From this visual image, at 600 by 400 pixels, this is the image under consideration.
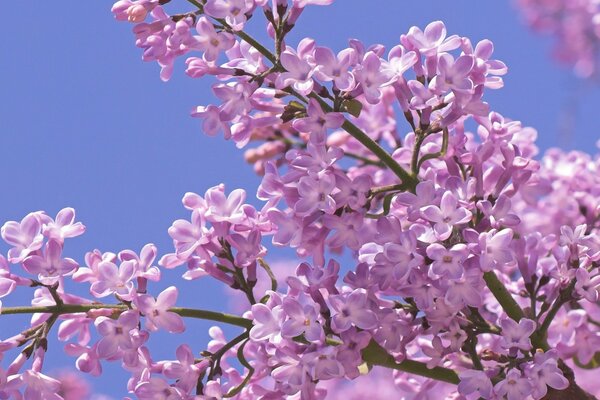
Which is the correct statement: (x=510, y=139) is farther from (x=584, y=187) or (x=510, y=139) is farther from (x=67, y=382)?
(x=67, y=382)

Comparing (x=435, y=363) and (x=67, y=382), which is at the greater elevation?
(x=67, y=382)

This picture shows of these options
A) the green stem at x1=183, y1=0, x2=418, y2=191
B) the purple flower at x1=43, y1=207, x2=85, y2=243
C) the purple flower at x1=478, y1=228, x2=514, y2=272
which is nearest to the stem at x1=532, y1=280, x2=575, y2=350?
the purple flower at x1=478, y1=228, x2=514, y2=272

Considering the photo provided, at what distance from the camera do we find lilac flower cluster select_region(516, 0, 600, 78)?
7.36 metres

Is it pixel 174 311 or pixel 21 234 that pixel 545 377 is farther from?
pixel 21 234

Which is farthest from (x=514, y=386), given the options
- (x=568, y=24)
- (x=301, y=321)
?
(x=568, y=24)

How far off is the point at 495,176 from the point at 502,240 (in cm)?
27

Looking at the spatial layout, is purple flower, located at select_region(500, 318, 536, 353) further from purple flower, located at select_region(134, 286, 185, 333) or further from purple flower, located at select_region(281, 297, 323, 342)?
purple flower, located at select_region(134, 286, 185, 333)

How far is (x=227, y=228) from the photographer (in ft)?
5.78

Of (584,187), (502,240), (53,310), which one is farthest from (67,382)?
(502,240)

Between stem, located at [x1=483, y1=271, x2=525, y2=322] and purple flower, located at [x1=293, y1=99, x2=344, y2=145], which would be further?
stem, located at [x1=483, y1=271, x2=525, y2=322]

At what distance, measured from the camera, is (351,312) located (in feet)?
5.48

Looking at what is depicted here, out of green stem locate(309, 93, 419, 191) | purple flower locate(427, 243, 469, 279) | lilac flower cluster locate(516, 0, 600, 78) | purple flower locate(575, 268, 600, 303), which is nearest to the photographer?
purple flower locate(427, 243, 469, 279)

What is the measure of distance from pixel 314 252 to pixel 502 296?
0.38 metres

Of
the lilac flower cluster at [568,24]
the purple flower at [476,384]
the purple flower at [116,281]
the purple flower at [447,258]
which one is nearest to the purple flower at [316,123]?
the purple flower at [447,258]
